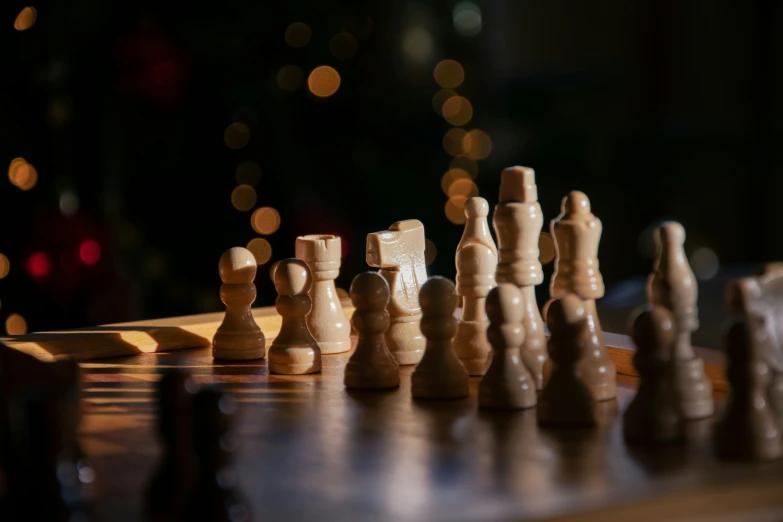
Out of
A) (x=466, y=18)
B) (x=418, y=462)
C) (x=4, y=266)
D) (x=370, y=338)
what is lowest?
(x=418, y=462)

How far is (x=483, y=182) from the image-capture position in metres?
3.27

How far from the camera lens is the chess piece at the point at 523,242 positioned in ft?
4.35

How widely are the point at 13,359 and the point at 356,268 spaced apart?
64.6 inches

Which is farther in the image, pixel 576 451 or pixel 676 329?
pixel 676 329

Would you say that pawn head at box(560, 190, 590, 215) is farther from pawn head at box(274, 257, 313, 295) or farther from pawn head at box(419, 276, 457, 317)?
pawn head at box(274, 257, 313, 295)

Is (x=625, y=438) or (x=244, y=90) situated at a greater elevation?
(x=244, y=90)

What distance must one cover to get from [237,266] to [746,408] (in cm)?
76

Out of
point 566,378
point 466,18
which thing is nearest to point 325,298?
point 566,378

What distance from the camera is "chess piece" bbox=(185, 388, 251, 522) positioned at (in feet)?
2.78

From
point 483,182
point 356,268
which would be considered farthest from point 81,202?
point 483,182

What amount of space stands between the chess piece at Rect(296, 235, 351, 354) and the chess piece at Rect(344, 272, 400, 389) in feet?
0.65

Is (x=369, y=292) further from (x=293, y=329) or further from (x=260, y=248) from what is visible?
(x=260, y=248)

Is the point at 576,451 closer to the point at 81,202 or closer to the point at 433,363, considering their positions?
the point at 433,363

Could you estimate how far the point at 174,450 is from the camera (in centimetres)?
90
